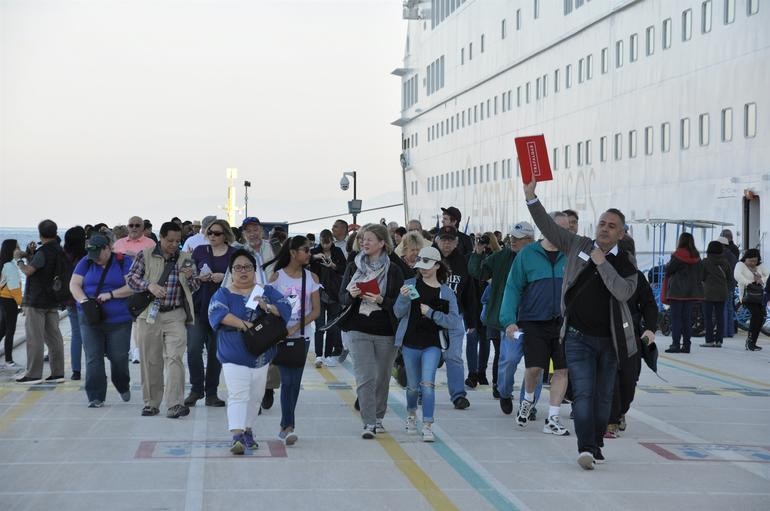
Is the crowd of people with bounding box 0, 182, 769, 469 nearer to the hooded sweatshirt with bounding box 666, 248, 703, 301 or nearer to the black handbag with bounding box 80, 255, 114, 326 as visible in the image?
the black handbag with bounding box 80, 255, 114, 326

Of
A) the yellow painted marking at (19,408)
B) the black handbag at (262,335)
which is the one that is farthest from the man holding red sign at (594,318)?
the yellow painted marking at (19,408)

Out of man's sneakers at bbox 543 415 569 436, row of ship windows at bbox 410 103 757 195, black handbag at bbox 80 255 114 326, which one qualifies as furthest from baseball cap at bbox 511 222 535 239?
row of ship windows at bbox 410 103 757 195

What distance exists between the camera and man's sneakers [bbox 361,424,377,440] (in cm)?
1061

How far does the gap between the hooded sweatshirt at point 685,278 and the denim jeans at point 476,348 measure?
691 centimetres

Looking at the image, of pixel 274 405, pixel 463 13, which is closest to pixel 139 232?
pixel 274 405

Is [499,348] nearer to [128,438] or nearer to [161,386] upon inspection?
[161,386]

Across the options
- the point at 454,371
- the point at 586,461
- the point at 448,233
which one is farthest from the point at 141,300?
the point at 586,461

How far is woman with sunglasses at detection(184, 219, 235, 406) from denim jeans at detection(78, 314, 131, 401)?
60cm

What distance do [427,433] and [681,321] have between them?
11.3 metres

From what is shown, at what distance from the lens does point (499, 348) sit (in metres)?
13.4

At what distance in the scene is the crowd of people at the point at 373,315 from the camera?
9461 mm

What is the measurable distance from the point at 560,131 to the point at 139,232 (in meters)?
46.2

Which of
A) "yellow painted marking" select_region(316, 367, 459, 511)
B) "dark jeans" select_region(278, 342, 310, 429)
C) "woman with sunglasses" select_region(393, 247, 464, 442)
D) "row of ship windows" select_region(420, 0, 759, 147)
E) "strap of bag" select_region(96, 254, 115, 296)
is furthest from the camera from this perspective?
"row of ship windows" select_region(420, 0, 759, 147)

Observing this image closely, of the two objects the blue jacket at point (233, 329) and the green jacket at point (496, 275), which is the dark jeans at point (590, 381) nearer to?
the blue jacket at point (233, 329)
